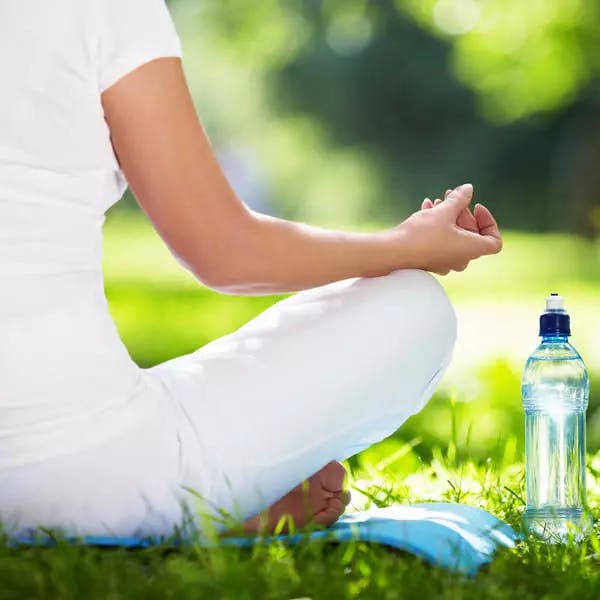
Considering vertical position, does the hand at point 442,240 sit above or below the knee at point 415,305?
above

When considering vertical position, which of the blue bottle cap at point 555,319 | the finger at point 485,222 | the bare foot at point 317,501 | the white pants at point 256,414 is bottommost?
the bare foot at point 317,501

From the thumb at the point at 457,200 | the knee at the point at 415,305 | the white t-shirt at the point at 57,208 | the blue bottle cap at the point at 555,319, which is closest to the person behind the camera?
the white t-shirt at the point at 57,208

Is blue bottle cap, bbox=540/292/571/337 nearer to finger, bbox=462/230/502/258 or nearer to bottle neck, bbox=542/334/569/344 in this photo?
bottle neck, bbox=542/334/569/344

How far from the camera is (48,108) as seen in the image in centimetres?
204

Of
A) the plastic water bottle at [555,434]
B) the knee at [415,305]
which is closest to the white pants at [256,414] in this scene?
the knee at [415,305]

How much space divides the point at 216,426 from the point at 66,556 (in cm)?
33

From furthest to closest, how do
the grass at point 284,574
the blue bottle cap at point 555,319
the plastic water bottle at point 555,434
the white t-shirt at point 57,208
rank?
the plastic water bottle at point 555,434 < the blue bottle cap at point 555,319 < the white t-shirt at point 57,208 < the grass at point 284,574

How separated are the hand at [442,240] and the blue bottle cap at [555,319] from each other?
209 mm

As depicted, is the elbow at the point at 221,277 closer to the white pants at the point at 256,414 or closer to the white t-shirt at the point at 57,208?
the white pants at the point at 256,414

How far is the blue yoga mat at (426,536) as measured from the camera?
7.16 ft

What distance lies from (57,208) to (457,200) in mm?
759

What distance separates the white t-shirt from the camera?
2.04m

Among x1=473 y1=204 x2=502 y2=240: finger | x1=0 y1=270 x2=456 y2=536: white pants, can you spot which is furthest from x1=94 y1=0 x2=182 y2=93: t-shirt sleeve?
x1=473 y1=204 x2=502 y2=240: finger

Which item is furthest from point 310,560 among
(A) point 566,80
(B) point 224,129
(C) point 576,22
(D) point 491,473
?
(B) point 224,129
